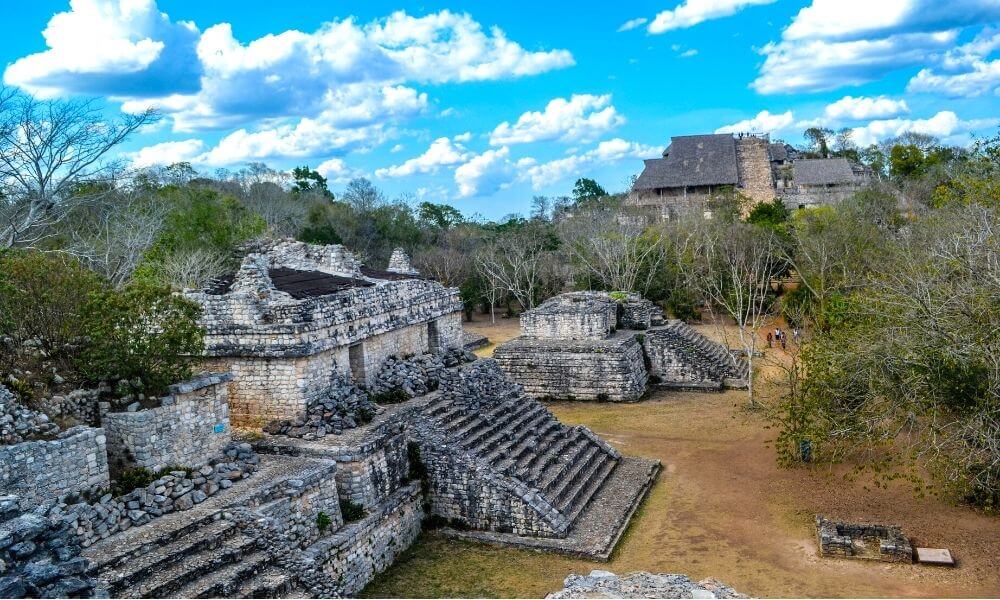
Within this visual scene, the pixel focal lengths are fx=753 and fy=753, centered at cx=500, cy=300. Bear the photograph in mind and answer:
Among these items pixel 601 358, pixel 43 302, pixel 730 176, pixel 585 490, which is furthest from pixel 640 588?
pixel 730 176

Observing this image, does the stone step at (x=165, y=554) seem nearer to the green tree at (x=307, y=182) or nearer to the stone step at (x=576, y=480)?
the stone step at (x=576, y=480)

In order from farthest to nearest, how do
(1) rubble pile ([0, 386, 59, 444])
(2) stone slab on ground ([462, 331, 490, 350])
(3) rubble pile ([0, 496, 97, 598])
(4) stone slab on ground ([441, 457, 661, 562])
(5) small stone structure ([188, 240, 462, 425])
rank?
1. (2) stone slab on ground ([462, 331, 490, 350])
2. (5) small stone structure ([188, 240, 462, 425])
3. (4) stone slab on ground ([441, 457, 661, 562])
4. (1) rubble pile ([0, 386, 59, 444])
5. (3) rubble pile ([0, 496, 97, 598])

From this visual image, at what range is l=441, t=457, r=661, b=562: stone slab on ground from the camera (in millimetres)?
10281

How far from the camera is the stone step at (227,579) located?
7265mm

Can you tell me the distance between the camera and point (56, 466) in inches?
305

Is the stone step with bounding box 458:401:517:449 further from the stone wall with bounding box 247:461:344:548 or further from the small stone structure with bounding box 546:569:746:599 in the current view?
the small stone structure with bounding box 546:569:746:599

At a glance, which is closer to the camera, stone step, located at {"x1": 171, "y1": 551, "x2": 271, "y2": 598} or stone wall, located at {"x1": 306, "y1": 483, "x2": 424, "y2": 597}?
stone step, located at {"x1": 171, "y1": 551, "x2": 271, "y2": 598}

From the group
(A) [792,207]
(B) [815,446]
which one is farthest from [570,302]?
(A) [792,207]

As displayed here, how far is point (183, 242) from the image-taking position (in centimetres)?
2503

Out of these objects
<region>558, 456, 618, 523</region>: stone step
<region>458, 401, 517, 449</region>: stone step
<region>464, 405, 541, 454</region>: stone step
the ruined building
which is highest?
the ruined building

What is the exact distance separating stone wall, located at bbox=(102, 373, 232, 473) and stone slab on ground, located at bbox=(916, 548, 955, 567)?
9.07 meters

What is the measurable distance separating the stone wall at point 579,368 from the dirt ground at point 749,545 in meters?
4.63

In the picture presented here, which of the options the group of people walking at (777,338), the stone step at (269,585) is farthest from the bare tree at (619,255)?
the stone step at (269,585)

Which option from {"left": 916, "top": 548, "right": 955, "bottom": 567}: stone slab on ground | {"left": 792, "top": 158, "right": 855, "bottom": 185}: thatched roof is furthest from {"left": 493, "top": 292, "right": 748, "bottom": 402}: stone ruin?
{"left": 792, "top": 158, "right": 855, "bottom": 185}: thatched roof
